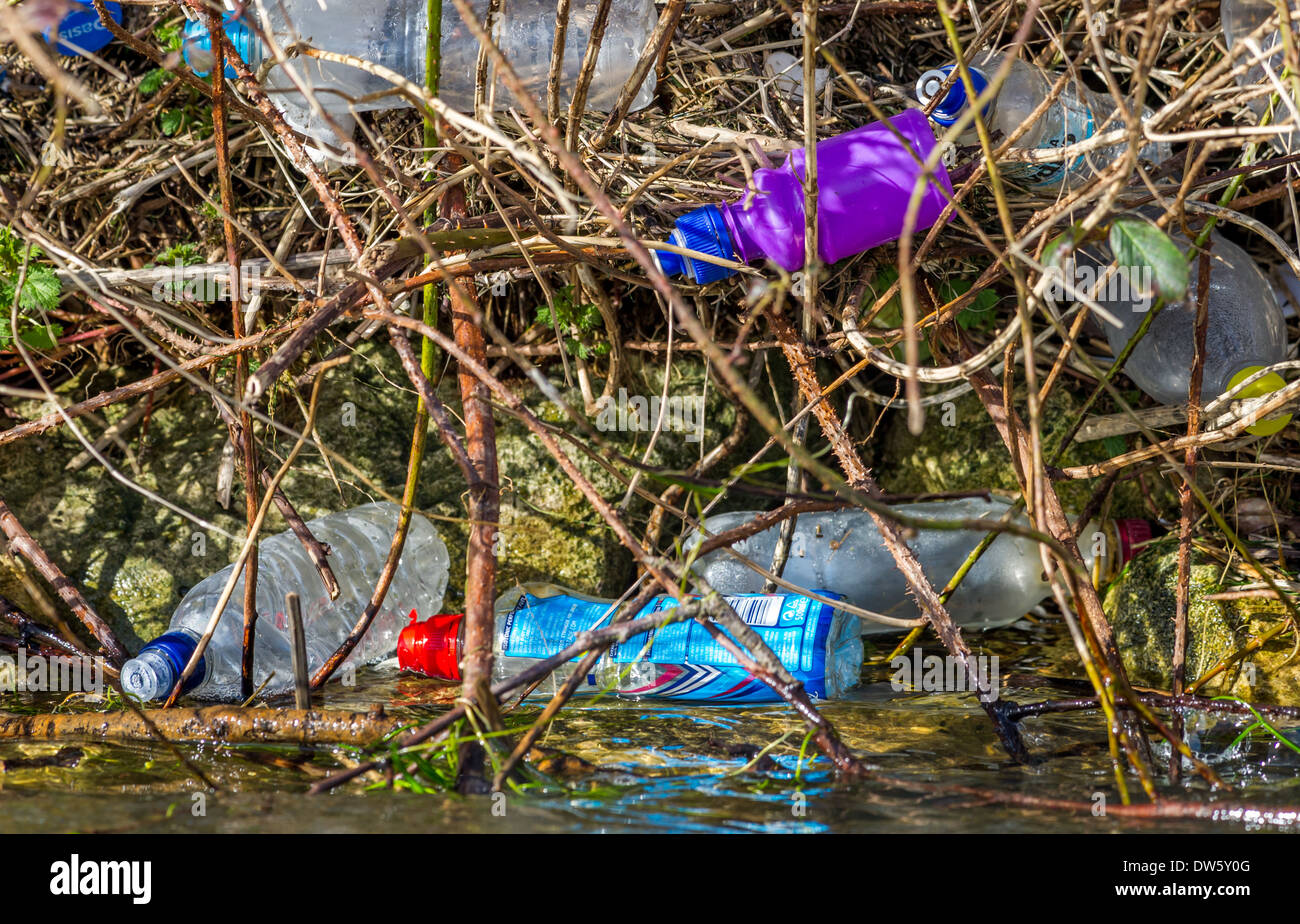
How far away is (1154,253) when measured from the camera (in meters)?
1.02

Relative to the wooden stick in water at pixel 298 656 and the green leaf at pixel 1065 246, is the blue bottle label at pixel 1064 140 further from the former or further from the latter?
the wooden stick in water at pixel 298 656

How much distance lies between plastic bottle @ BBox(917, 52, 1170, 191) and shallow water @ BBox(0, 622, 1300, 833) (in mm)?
863

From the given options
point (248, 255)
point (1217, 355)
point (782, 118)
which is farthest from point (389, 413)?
point (1217, 355)

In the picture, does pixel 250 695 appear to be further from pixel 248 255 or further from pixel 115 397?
pixel 248 255

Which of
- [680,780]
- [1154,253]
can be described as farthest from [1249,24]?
[680,780]

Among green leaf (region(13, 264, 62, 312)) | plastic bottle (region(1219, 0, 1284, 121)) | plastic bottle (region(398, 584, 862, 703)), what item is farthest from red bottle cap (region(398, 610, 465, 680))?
plastic bottle (region(1219, 0, 1284, 121))

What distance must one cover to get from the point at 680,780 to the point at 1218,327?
1.40 metres

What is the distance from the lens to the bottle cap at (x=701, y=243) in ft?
4.80

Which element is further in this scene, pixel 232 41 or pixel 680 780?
pixel 232 41

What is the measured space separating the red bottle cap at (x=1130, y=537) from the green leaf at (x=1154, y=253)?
1095 millimetres

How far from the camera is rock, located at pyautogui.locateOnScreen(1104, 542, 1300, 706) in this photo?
1.64m

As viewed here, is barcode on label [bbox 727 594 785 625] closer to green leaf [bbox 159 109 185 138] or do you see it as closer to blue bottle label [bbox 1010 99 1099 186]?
blue bottle label [bbox 1010 99 1099 186]

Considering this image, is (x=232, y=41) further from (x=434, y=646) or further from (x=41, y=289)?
(x=434, y=646)

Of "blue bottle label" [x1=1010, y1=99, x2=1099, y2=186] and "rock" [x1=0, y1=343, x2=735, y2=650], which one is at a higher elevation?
"blue bottle label" [x1=1010, y1=99, x2=1099, y2=186]
